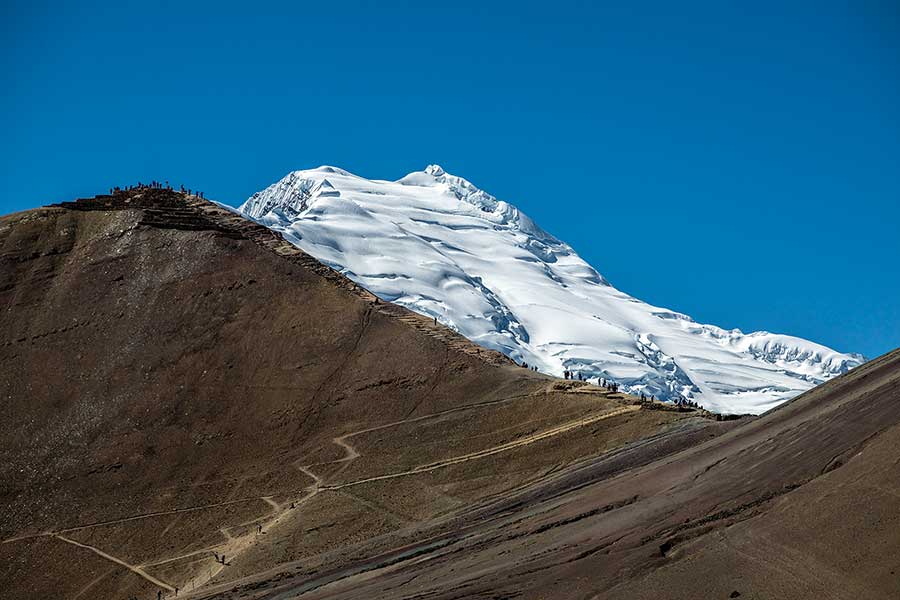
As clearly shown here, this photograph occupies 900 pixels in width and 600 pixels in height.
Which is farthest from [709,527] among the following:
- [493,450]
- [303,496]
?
[303,496]

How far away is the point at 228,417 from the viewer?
85.8 metres

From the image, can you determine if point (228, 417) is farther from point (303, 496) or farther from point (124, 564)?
point (124, 564)

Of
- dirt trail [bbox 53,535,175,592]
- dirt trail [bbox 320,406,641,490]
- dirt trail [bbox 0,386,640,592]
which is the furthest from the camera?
dirt trail [bbox 320,406,641,490]

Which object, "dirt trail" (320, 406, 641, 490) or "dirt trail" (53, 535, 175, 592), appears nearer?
"dirt trail" (53, 535, 175, 592)

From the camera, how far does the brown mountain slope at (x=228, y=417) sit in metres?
73.5

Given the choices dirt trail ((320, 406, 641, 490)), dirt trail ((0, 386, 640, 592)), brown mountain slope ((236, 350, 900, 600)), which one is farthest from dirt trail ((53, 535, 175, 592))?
dirt trail ((320, 406, 641, 490))

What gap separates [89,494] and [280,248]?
2598 cm

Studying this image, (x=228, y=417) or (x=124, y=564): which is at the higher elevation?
(x=228, y=417)

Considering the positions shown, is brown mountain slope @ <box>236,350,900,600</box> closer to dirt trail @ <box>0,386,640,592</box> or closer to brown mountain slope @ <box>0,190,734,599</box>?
brown mountain slope @ <box>0,190,734,599</box>

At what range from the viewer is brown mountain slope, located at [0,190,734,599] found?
241 feet

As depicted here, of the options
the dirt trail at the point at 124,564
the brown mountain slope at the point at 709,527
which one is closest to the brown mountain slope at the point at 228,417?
the dirt trail at the point at 124,564

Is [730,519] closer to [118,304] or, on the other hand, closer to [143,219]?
[118,304]

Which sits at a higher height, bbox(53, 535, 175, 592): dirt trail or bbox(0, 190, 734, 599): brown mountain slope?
bbox(0, 190, 734, 599): brown mountain slope

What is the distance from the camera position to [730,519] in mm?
55062
